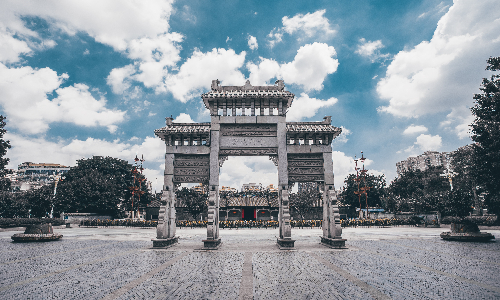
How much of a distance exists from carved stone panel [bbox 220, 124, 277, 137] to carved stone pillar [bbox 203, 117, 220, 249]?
56 cm

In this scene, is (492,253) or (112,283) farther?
(492,253)

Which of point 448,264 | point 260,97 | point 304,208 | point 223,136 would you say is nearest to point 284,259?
point 448,264

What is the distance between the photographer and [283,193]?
14.2m

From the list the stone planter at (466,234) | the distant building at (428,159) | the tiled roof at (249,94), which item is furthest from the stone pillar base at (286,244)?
the distant building at (428,159)

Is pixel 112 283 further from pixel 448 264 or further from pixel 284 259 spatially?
pixel 448 264

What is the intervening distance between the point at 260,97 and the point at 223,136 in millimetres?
3191

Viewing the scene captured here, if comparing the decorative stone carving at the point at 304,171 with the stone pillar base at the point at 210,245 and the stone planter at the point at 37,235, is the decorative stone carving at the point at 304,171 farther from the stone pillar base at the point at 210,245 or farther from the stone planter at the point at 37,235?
the stone planter at the point at 37,235

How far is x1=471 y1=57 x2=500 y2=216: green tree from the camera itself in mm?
21406

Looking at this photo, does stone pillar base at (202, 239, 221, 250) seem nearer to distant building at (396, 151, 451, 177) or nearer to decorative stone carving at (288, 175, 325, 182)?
decorative stone carving at (288, 175, 325, 182)

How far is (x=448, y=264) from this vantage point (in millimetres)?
9633

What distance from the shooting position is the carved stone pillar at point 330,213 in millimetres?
13922

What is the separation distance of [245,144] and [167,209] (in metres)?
5.95

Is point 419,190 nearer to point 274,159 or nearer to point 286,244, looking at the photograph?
point 274,159

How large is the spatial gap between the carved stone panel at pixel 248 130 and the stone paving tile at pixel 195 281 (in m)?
7.19
